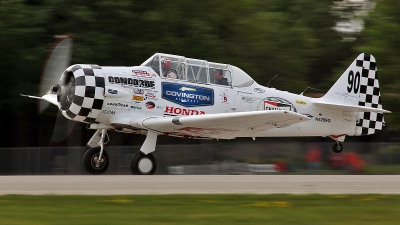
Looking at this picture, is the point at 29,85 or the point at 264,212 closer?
the point at 264,212

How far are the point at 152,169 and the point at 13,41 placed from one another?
8.42 metres

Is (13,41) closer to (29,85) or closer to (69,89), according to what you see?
(29,85)

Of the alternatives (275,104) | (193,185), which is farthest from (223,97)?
(193,185)

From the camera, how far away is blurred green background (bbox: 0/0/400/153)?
18.8 m

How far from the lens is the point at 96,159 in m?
12.5

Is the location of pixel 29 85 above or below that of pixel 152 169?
above

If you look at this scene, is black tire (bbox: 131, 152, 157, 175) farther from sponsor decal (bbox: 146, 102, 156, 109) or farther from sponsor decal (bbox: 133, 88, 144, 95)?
sponsor decal (bbox: 133, 88, 144, 95)

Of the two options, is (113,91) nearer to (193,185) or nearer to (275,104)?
(193,185)

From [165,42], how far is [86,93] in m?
8.17

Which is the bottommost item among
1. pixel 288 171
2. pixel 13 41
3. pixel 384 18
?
pixel 288 171

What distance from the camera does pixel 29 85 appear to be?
1872cm

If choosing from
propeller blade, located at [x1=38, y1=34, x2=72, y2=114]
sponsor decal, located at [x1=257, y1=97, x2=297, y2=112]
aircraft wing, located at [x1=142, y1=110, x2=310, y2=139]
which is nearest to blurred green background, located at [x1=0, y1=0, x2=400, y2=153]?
propeller blade, located at [x1=38, y1=34, x2=72, y2=114]

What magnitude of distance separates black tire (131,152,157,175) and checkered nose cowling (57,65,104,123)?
1148 millimetres

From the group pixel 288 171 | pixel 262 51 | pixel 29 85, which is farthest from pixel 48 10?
pixel 288 171
